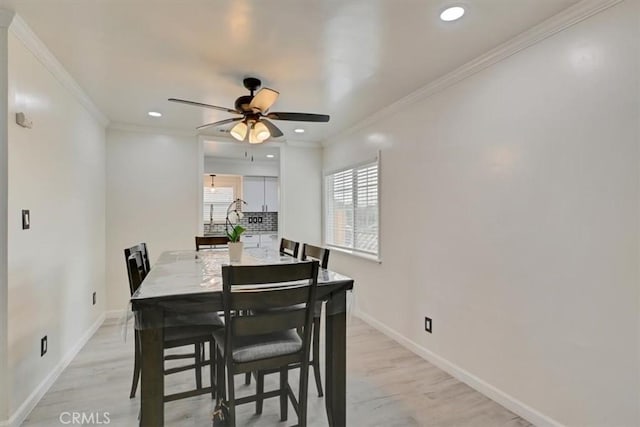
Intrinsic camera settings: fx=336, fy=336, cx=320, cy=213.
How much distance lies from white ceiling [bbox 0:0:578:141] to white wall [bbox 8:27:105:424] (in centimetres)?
32

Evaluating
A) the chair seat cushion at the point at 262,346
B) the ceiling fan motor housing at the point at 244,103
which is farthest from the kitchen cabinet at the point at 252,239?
the chair seat cushion at the point at 262,346

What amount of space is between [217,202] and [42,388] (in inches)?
203

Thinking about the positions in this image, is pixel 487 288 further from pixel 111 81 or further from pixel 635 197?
pixel 111 81

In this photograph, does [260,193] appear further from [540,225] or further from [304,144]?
[540,225]

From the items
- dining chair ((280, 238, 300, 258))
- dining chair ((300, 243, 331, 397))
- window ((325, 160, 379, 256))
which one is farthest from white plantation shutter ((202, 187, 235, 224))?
dining chair ((300, 243, 331, 397))

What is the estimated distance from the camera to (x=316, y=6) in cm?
179

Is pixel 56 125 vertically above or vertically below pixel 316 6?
below

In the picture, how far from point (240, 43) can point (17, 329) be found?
7.29 ft

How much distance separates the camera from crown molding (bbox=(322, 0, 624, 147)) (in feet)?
5.72

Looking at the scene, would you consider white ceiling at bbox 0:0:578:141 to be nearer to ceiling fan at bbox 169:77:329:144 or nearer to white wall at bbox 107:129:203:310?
ceiling fan at bbox 169:77:329:144

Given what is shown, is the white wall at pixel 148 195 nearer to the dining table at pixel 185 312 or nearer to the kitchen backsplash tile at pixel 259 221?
the dining table at pixel 185 312

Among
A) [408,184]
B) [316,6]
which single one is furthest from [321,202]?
[316,6]

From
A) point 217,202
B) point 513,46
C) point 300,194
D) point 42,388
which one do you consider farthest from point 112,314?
point 513,46

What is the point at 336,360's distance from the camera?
190cm
